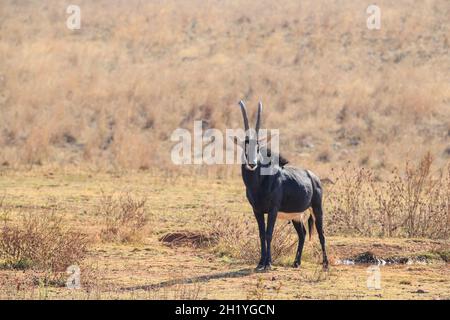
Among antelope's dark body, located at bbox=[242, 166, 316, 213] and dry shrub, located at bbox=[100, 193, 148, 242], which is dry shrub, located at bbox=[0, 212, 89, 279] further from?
antelope's dark body, located at bbox=[242, 166, 316, 213]

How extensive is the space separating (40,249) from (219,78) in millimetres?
24488

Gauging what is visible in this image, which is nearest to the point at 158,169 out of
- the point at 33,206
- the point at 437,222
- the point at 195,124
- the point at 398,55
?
the point at 195,124

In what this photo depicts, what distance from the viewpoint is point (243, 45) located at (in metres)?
41.1

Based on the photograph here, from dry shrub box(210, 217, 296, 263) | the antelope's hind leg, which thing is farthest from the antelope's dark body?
dry shrub box(210, 217, 296, 263)

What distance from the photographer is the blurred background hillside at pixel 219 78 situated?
102ft

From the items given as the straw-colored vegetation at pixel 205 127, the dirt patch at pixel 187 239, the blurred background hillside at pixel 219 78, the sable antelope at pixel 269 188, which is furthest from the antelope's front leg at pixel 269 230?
the blurred background hillside at pixel 219 78

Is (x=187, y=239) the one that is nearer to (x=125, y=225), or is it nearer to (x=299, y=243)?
(x=125, y=225)

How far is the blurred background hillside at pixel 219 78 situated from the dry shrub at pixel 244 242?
1291 centimetres

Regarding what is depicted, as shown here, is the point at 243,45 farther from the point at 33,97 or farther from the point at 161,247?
the point at 161,247

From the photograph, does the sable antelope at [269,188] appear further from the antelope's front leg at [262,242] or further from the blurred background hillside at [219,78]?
the blurred background hillside at [219,78]

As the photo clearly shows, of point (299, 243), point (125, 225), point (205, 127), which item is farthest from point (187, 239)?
point (205, 127)

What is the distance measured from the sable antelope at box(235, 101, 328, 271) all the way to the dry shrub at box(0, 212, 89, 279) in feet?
8.28
